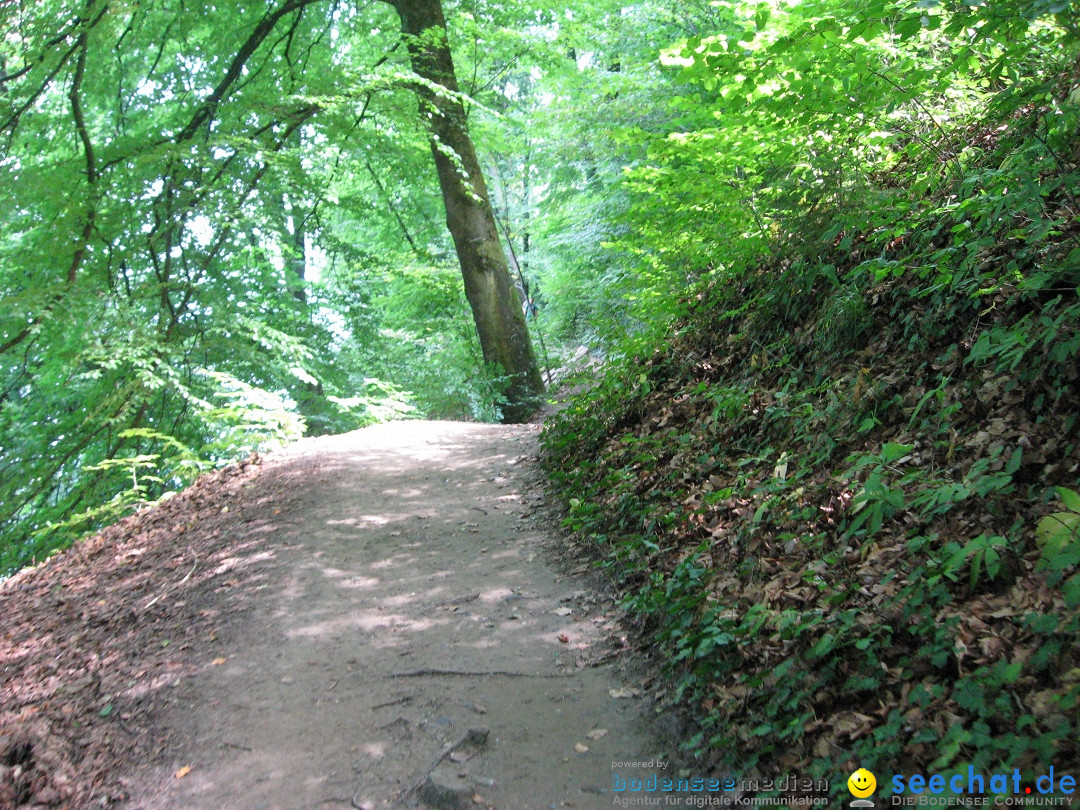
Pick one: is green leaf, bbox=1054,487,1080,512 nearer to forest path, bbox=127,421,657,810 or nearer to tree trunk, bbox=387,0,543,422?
forest path, bbox=127,421,657,810

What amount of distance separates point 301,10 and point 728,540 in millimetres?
11539

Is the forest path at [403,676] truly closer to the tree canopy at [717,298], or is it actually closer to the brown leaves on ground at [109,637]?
the brown leaves on ground at [109,637]

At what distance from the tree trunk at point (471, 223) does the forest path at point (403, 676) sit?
18.7 ft

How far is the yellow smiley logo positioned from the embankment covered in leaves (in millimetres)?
47

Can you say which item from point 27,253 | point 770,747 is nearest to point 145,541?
point 27,253

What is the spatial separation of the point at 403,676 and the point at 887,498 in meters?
2.79

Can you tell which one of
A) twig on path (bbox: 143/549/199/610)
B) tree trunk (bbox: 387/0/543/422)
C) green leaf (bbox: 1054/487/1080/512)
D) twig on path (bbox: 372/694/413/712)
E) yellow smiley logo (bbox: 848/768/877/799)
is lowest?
twig on path (bbox: 372/694/413/712)

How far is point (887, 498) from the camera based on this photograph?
3283 mm

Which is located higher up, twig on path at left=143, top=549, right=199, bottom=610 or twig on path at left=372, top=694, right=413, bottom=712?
twig on path at left=143, top=549, right=199, bottom=610

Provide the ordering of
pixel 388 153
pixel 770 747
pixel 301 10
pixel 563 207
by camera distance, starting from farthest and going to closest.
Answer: pixel 563 207 < pixel 388 153 < pixel 301 10 < pixel 770 747

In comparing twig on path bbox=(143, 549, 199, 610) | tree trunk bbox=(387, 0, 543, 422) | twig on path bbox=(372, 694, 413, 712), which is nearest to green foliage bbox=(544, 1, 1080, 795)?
twig on path bbox=(372, 694, 413, 712)

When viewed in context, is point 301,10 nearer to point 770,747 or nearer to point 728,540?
point 728,540

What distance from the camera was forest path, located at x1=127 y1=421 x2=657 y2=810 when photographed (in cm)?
339

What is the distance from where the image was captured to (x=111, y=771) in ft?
12.6
